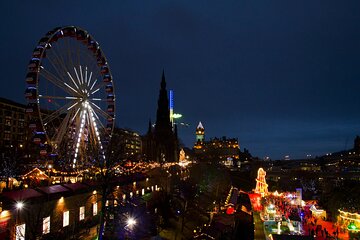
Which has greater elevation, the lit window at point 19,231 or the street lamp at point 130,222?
the lit window at point 19,231

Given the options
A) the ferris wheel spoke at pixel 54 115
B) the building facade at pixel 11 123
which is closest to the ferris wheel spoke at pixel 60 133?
the ferris wheel spoke at pixel 54 115

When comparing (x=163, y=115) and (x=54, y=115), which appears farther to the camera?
(x=163, y=115)

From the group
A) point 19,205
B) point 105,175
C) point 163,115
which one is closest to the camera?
point 19,205

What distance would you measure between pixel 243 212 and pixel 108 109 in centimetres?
1888

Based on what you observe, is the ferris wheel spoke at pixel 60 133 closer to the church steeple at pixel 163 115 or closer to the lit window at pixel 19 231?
the lit window at pixel 19 231

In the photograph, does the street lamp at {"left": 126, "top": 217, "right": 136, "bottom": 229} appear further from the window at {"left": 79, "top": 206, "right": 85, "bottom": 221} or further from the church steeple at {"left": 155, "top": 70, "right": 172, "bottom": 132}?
the church steeple at {"left": 155, "top": 70, "right": 172, "bottom": 132}

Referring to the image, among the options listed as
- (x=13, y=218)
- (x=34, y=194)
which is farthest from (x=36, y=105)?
(x=13, y=218)

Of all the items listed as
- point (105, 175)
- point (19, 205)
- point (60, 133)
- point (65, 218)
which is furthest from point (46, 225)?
point (60, 133)

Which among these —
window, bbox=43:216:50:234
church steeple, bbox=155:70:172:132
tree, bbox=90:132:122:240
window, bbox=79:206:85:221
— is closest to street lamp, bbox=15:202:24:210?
window, bbox=43:216:50:234

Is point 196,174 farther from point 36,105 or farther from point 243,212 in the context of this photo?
point 36,105

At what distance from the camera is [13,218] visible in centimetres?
1770

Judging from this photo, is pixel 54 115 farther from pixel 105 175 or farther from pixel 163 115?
pixel 163 115

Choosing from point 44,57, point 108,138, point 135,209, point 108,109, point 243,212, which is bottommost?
point 243,212

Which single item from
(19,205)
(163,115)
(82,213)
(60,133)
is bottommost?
(82,213)
